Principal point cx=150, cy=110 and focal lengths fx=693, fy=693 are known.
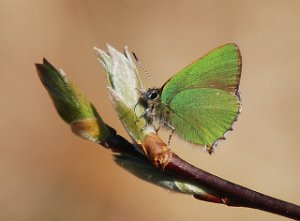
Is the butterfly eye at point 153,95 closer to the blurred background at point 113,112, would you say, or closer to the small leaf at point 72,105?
Result: the small leaf at point 72,105

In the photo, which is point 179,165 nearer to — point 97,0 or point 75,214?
point 75,214

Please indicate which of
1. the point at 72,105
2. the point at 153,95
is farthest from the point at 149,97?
the point at 72,105

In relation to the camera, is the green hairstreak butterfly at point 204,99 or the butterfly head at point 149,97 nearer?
the butterfly head at point 149,97

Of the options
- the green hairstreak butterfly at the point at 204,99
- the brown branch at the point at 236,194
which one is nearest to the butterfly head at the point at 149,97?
the green hairstreak butterfly at the point at 204,99

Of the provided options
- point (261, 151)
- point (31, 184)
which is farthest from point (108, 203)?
point (261, 151)

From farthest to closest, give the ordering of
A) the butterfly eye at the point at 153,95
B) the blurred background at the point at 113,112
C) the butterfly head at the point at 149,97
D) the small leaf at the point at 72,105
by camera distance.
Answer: the blurred background at the point at 113,112
the butterfly eye at the point at 153,95
the butterfly head at the point at 149,97
the small leaf at the point at 72,105

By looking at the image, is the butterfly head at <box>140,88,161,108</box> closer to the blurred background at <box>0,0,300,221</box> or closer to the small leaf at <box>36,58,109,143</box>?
the small leaf at <box>36,58,109,143</box>
